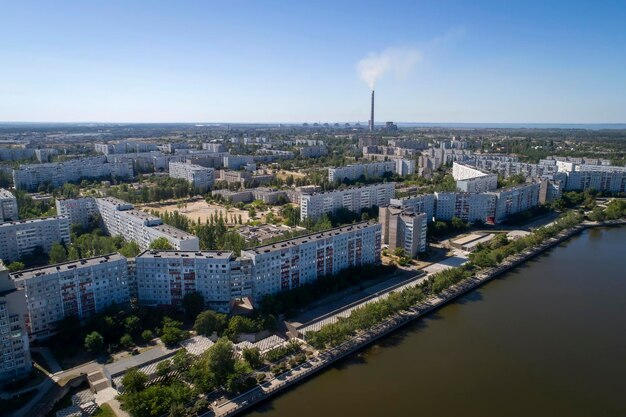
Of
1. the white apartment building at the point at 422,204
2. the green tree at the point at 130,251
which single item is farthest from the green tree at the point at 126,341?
the white apartment building at the point at 422,204

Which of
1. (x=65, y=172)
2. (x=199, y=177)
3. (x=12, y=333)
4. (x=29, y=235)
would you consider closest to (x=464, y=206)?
(x=199, y=177)

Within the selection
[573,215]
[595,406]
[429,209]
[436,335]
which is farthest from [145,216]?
[573,215]

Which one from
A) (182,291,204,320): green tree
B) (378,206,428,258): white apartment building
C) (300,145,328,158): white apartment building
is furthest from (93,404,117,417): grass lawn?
(300,145,328,158): white apartment building

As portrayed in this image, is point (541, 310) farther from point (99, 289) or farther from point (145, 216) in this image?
point (145, 216)

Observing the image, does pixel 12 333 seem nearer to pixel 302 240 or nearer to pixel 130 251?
pixel 130 251

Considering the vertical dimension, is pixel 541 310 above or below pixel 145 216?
below

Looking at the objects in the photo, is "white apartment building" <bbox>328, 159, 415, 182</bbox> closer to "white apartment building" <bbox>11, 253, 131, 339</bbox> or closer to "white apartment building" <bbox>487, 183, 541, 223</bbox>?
"white apartment building" <bbox>487, 183, 541, 223</bbox>
